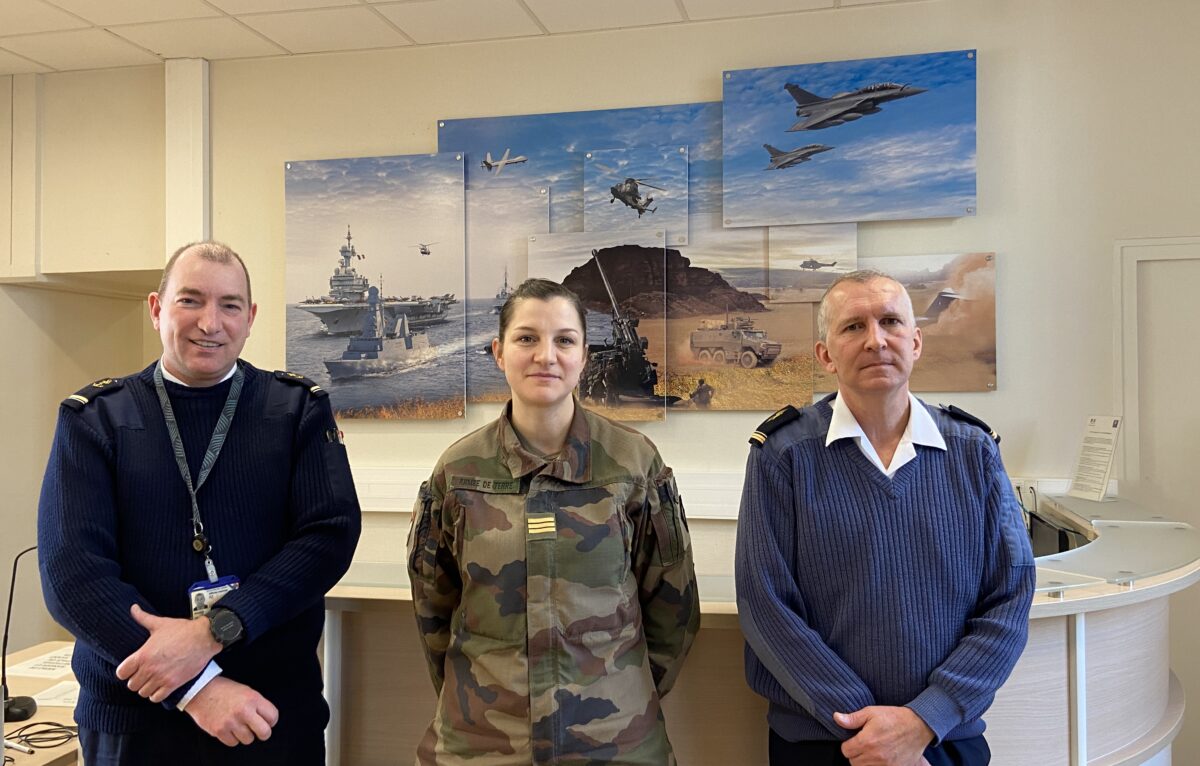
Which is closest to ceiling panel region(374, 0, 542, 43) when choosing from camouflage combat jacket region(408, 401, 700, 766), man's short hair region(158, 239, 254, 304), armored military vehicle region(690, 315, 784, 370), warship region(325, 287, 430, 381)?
warship region(325, 287, 430, 381)

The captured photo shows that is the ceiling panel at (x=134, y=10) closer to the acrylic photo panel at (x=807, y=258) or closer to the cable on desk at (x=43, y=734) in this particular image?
the acrylic photo panel at (x=807, y=258)

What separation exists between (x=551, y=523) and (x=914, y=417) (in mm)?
710

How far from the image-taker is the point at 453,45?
4.12m

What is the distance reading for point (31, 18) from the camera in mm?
3838

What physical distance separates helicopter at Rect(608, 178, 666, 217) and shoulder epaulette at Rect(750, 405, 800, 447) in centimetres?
233

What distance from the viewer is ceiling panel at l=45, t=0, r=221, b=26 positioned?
12.0 feet

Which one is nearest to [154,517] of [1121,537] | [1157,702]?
[1157,702]

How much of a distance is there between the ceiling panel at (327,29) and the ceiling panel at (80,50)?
794 mm

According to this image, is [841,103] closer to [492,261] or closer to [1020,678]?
[492,261]

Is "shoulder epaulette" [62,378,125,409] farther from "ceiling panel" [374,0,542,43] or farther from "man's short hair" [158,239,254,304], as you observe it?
"ceiling panel" [374,0,542,43]

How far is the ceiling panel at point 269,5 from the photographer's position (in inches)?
144

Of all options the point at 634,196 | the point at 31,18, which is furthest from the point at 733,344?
the point at 31,18

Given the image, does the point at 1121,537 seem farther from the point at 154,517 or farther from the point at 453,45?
the point at 453,45

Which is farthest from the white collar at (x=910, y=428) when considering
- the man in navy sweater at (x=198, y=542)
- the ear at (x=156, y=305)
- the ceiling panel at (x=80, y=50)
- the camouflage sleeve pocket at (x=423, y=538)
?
the ceiling panel at (x=80, y=50)
